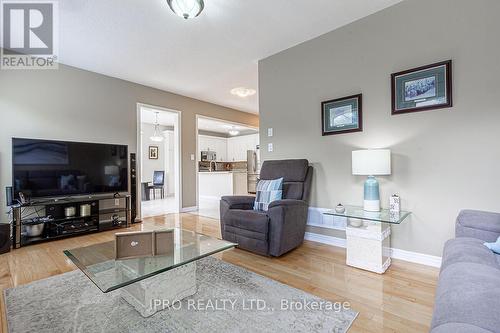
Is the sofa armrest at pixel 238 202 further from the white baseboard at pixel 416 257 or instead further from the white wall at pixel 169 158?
the white wall at pixel 169 158

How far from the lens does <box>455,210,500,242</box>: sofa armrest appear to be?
149cm

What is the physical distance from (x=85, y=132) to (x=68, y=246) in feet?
5.82

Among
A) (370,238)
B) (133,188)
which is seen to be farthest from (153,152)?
(370,238)

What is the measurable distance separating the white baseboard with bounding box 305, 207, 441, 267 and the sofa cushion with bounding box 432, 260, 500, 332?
1.38 m

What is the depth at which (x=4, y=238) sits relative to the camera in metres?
2.68

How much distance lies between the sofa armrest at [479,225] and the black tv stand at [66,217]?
13.5 feet

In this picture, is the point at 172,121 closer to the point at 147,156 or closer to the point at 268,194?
the point at 147,156

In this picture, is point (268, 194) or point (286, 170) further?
point (286, 170)

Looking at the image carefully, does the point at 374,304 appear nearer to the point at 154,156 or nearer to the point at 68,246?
the point at 68,246

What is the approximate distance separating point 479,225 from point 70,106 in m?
4.85

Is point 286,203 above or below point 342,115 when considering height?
below

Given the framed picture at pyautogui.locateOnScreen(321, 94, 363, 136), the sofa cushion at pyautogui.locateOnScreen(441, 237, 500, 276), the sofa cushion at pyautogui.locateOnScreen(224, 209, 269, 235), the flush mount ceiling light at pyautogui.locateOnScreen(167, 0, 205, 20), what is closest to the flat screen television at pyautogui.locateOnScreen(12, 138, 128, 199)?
the sofa cushion at pyautogui.locateOnScreen(224, 209, 269, 235)

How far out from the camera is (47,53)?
326cm

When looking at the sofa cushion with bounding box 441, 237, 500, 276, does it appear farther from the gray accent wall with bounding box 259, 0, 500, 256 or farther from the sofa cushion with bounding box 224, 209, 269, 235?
the sofa cushion with bounding box 224, 209, 269, 235
